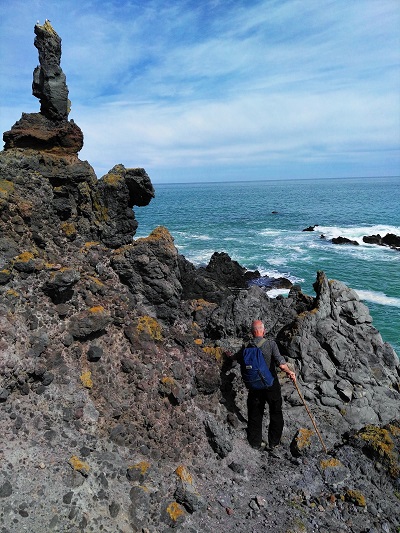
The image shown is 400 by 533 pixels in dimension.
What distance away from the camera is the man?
9.46m

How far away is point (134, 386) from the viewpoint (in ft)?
32.2

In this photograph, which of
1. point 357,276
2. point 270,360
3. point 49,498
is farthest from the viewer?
point 357,276

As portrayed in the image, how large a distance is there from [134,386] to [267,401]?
3.29 meters

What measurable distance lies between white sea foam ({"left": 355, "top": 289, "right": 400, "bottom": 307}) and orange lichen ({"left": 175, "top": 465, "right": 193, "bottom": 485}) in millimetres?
27936

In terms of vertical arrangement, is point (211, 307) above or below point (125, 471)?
above

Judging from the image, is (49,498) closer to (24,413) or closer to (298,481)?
(24,413)

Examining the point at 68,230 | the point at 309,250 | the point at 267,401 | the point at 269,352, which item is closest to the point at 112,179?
the point at 68,230

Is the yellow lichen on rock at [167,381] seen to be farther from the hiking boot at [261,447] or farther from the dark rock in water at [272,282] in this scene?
the dark rock in water at [272,282]

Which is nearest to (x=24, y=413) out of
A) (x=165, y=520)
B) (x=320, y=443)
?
(x=165, y=520)

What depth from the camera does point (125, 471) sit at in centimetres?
809

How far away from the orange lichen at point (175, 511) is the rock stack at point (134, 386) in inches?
1.7

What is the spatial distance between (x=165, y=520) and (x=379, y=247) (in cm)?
5405

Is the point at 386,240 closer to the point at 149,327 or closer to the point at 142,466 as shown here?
the point at 149,327

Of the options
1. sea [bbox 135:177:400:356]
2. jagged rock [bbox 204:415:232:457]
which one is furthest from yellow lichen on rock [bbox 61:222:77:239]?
sea [bbox 135:177:400:356]
